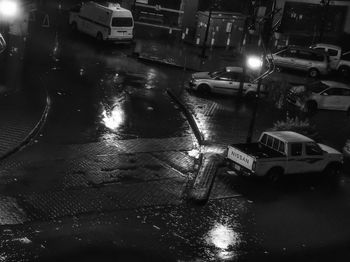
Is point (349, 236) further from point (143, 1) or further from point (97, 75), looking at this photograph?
point (143, 1)

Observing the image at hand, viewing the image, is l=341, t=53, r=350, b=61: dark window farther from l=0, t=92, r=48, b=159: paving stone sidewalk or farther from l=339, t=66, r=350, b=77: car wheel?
l=0, t=92, r=48, b=159: paving stone sidewalk

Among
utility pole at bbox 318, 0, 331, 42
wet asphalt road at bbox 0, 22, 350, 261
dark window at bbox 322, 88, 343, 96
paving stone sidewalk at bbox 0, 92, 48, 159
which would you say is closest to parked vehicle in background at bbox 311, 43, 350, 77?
utility pole at bbox 318, 0, 331, 42

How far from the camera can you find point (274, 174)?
1858 cm

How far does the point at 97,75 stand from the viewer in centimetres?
2886

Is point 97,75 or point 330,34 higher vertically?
point 330,34

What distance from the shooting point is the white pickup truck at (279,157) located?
18203 millimetres

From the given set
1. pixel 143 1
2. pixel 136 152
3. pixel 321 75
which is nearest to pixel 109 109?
pixel 136 152

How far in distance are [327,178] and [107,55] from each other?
688 inches

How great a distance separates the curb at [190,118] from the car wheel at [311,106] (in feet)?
20.8

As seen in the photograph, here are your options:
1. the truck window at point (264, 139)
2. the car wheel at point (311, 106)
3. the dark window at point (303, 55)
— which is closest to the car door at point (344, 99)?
the car wheel at point (311, 106)

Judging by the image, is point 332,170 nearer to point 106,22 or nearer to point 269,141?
point 269,141

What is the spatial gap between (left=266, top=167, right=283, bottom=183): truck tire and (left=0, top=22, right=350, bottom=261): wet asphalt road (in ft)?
0.99

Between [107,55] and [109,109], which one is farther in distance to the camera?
[107,55]

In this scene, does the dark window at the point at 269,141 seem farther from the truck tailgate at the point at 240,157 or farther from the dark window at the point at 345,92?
→ the dark window at the point at 345,92
